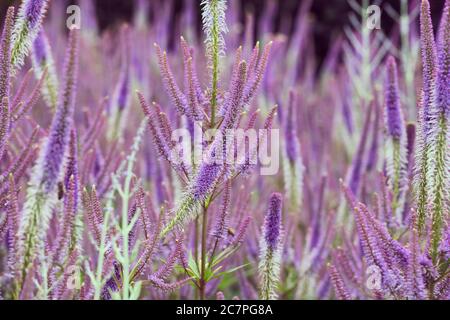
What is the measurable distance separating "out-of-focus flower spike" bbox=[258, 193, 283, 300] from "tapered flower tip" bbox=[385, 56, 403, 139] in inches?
17.0

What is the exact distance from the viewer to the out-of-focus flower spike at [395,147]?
5.24 ft

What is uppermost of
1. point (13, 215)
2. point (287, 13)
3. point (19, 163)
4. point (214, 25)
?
point (287, 13)

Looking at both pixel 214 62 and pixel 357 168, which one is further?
pixel 357 168

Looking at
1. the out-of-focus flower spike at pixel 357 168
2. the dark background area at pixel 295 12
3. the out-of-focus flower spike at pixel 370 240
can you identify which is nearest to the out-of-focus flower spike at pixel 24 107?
the out-of-focus flower spike at pixel 370 240

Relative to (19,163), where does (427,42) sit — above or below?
above

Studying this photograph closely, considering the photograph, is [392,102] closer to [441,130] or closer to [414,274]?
[441,130]

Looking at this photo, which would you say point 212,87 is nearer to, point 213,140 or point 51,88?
point 213,140

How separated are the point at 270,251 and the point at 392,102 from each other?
0.49 metres

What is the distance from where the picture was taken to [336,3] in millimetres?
4613

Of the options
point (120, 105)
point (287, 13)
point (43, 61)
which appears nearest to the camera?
point (43, 61)

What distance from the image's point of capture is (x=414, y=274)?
1.19 meters

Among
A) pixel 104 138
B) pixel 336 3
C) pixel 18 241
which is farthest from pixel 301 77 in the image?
pixel 18 241

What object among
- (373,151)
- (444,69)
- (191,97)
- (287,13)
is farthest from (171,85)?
(287,13)
